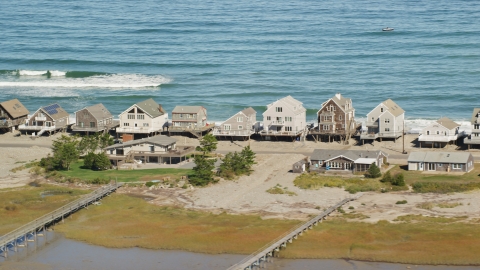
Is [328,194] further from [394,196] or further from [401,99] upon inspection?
[401,99]

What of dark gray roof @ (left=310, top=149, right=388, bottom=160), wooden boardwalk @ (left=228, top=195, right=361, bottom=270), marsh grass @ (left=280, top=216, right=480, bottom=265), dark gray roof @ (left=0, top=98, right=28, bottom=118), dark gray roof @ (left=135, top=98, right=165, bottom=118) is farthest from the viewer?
dark gray roof @ (left=0, top=98, right=28, bottom=118)

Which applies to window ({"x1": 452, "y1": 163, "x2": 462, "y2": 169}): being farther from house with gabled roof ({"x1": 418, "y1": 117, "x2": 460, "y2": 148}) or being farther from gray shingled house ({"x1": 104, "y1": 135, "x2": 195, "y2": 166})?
gray shingled house ({"x1": 104, "y1": 135, "x2": 195, "y2": 166})

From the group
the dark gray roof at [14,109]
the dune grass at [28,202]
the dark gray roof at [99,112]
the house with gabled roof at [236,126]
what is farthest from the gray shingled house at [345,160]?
the dark gray roof at [14,109]

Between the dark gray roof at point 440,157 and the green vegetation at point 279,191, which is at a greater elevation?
the dark gray roof at point 440,157

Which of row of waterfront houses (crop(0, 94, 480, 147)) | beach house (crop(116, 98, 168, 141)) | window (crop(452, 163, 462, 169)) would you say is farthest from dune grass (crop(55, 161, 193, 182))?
window (crop(452, 163, 462, 169))

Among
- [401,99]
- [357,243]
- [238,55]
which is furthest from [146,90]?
[357,243]

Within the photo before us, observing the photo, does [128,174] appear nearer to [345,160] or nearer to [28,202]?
[28,202]

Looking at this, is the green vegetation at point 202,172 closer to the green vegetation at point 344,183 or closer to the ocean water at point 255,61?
the green vegetation at point 344,183
